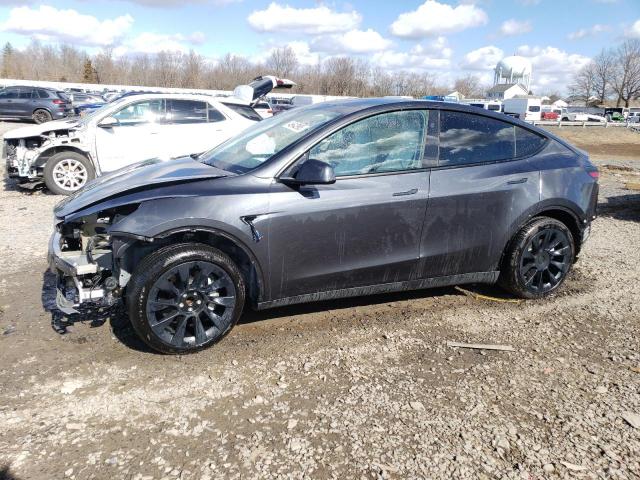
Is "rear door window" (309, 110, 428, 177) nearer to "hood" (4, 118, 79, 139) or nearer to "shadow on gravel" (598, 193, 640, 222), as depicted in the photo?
"shadow on gravel" (598, 193, 640, 222)

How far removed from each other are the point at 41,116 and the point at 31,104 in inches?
26.5

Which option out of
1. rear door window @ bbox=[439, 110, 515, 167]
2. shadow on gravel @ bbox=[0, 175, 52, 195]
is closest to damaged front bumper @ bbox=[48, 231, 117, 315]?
rear door window @ bbox=[439, 110, 515, 167]

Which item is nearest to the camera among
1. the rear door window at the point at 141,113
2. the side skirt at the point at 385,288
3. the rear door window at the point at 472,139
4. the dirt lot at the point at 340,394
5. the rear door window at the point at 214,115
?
the dirt lot at the point at 340,394

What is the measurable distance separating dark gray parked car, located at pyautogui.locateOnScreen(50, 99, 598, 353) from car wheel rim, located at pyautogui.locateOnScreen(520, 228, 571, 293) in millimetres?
12

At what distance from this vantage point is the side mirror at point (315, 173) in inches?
131

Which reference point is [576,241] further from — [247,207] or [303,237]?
[247,207]

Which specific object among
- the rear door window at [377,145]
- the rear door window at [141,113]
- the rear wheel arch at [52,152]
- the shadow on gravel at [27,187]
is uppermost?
the rear door window at [141,113]

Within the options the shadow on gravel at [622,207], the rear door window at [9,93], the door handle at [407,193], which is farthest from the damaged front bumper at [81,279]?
the rear door window at [9,93]

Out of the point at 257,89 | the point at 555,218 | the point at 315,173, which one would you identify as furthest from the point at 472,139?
the point at 257,89

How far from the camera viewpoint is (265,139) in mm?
4094

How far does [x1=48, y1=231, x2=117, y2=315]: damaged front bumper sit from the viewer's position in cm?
335

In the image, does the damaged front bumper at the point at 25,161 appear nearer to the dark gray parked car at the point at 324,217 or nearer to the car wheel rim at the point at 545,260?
the dark gray parked car at the point at 324,217

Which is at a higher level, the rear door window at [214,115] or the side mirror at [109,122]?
the rear door window at [214,115]

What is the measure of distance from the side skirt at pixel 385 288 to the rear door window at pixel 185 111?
246 inches
